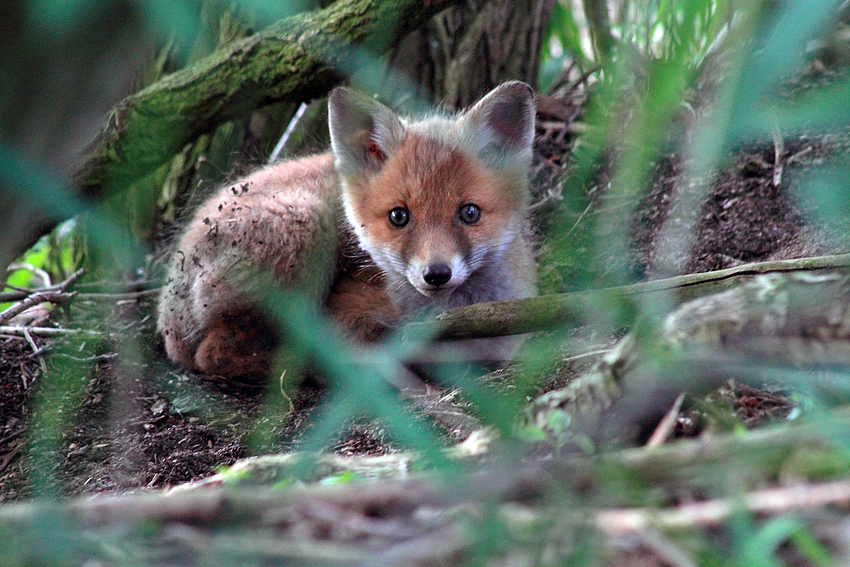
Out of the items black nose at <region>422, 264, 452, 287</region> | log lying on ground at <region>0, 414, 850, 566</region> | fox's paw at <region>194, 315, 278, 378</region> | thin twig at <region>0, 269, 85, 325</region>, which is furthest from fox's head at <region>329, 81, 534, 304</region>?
log lying on ground at <region>0, 414, 850, 566</region>

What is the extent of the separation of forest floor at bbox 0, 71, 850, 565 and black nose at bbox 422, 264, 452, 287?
0.56 meters

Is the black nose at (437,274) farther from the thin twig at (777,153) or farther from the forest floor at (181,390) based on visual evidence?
the thin twig at (777,153)

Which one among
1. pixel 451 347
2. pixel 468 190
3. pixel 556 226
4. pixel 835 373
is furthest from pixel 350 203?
pixel 835 373

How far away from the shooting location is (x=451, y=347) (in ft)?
11.9

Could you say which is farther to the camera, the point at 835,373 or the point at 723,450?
the point at 835,373

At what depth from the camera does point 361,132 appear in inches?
165

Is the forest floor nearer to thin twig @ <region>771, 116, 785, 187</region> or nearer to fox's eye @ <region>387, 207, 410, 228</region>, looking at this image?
thin twig @ <region>771, 116, 785, 187</region>

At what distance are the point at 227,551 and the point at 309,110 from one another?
478 cm

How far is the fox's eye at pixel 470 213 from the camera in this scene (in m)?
3.91

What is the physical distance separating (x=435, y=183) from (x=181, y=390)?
6.05 ft

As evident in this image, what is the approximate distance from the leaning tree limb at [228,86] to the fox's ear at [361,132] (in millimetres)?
226

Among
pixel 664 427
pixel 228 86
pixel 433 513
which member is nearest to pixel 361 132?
pixel 228 86

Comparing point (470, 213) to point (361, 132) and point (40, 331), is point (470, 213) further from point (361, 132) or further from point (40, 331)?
point (40, 331)

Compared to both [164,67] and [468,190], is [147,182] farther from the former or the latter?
[468,190]
